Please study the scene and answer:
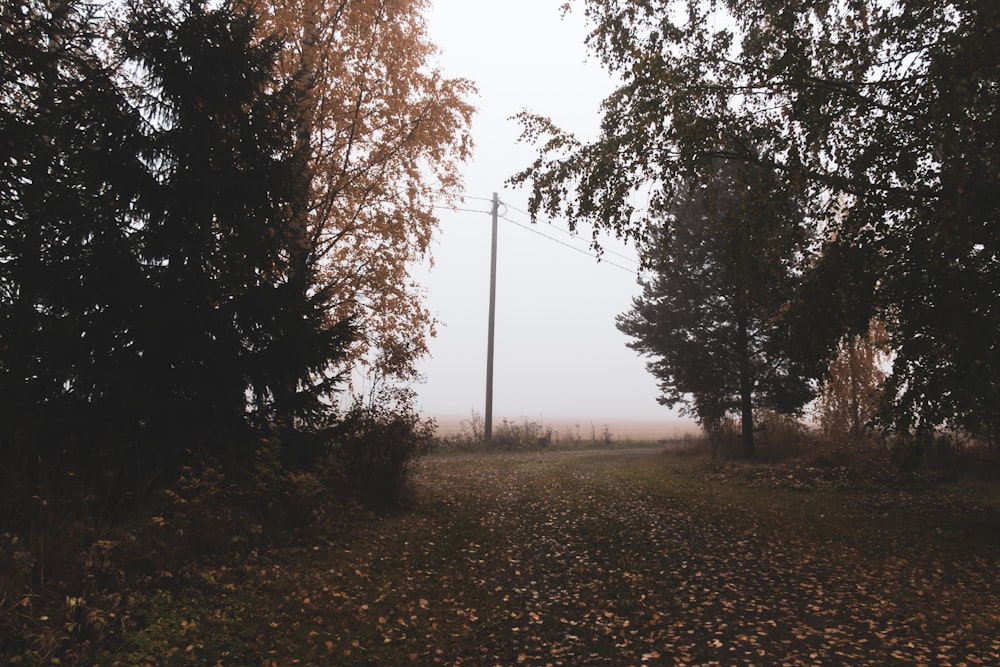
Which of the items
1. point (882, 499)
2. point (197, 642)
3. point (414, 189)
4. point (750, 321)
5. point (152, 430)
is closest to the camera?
point (197, 642)

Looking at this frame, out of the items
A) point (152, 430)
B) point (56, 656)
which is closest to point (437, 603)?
point (56, 656)

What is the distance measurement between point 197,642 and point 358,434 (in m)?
4.89

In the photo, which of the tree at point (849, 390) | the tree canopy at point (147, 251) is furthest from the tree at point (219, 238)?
the tree at point (849, 390)

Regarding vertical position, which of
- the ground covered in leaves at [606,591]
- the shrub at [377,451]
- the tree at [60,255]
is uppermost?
the tree at [60,255]

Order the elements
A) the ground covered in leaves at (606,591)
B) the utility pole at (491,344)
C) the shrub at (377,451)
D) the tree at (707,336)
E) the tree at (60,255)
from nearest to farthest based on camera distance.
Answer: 1. the ground covered in leaves at (606,591)
2. the tree at (60,255)
3. the shrub at (377,451)
4. the tree at (707,336)
5. the utility pole at (491,344)

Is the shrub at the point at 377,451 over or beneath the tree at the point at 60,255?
beneath

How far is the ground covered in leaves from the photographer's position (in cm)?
452

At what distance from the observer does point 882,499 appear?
10758mm

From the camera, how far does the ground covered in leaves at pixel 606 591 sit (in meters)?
4.52

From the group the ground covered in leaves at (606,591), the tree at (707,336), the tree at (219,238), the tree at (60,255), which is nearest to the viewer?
the ground covered in leaves at (606,591)

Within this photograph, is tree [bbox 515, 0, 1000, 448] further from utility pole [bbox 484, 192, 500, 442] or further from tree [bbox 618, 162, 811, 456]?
utility pole [bbox 484, 192, 500, 442]

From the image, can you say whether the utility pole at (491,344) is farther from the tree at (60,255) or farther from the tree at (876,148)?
the tree at (60,255)

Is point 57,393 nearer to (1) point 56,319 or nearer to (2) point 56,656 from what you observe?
(1) point 56,319

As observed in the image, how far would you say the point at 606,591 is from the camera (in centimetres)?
598
